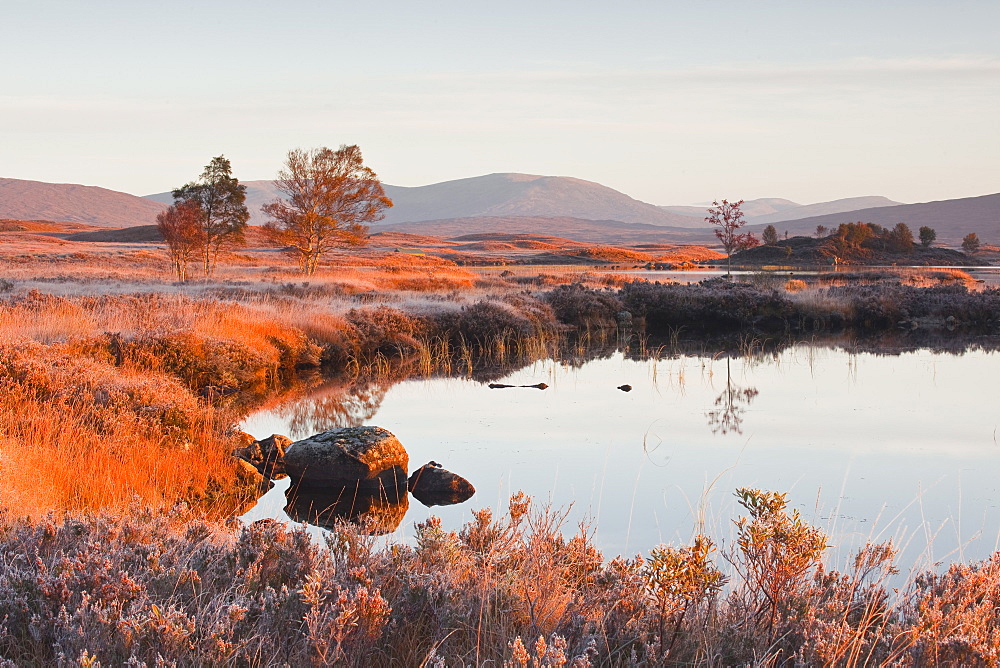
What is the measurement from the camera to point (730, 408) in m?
13.6

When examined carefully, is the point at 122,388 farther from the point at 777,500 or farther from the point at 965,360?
the point at 965,360

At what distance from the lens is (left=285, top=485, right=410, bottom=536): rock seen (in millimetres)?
8430

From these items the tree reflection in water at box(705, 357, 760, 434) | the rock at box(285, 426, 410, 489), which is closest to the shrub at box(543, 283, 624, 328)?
the tree reflection in water at box(705, 357, 760, 434)

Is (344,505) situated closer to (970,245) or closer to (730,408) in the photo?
(730,408)

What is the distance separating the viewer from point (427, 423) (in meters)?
12.8

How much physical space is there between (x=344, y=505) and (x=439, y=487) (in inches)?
40.9

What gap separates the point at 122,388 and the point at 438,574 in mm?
7989

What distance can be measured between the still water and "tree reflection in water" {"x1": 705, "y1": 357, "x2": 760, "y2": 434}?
4 cm

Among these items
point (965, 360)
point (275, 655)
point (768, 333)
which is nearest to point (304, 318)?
point (768, 333)

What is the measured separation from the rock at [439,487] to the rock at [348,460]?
0.37 metres

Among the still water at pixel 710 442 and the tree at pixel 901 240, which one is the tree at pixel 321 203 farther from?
the tree at pixel 901 240

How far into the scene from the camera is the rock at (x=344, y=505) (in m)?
8.43

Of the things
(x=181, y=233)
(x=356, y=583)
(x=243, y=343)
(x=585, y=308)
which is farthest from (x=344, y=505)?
(x=181, y=233)

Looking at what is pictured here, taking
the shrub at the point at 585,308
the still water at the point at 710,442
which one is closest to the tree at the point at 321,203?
the shrub at the point at 585,308
